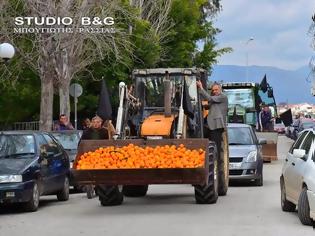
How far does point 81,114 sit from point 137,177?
78.3 ft

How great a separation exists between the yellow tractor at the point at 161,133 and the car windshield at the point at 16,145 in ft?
5.56

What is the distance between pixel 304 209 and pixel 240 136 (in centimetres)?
Result: 927

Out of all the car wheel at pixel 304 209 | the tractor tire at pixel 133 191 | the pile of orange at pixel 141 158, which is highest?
the pile of orange at pixel 141 158

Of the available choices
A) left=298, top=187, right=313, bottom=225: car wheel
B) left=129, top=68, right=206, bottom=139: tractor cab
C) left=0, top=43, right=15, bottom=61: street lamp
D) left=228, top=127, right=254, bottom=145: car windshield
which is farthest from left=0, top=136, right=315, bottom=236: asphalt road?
left=0, top=43, right=15, bottom=61: street lamp

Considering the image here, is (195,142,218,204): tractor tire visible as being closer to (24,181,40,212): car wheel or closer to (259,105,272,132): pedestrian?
(24,181,40,212): car wheel

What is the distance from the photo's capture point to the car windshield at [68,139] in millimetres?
19359

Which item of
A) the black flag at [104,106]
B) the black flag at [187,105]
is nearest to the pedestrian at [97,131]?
the black flag at [104,106]

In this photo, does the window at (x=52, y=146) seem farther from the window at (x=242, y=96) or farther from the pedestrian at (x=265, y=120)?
the window at (x=242, y=96)

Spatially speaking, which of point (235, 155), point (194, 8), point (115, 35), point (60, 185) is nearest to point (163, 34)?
point (194, 8)

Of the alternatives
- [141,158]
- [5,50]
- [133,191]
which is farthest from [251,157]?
[5,50]

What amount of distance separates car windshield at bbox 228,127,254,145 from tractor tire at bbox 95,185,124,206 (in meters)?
6.07

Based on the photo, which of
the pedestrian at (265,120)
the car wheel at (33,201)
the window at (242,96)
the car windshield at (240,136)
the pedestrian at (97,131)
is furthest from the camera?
the window at (242,96)

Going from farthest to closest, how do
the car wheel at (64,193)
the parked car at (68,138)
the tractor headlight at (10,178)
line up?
1. the parked car at (68,138)
2. the car wheel at (64,193)
3. the tractor headlight at (10,178)

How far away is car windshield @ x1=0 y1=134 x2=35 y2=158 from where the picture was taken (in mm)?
14836
